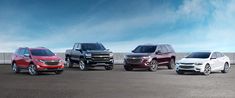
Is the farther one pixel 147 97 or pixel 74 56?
pixel 74 56

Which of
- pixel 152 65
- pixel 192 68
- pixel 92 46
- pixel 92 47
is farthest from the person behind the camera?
pixel 92 46

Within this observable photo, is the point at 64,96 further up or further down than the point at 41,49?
further down

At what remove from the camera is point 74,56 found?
36281mm

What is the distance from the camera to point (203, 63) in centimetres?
2789

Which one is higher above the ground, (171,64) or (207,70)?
(171,64)

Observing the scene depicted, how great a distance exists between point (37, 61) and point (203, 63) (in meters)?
9.97

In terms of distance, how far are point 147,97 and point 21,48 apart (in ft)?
56.5

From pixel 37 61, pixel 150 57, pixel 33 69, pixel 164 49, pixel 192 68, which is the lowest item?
pixel 192 68

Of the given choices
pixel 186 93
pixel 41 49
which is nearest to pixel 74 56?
pixel 41 49

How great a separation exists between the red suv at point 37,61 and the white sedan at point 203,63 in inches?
292

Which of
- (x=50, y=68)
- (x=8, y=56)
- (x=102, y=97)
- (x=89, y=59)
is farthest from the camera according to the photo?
(x=8, y=56)

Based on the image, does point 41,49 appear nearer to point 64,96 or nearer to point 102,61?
point 102,61

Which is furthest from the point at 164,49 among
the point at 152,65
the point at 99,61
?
the point at 99,61

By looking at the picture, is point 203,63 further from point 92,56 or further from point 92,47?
point 92,47
